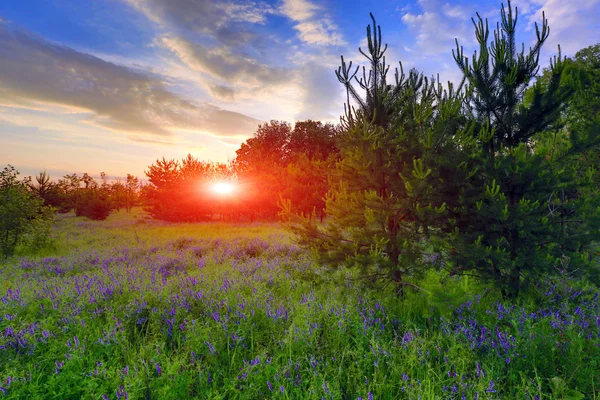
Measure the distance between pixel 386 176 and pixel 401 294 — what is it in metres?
2.01

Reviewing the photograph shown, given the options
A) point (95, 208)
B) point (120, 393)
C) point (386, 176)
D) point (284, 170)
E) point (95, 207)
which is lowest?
point (95, 208)

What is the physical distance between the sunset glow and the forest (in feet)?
83.4

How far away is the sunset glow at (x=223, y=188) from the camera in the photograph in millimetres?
31625

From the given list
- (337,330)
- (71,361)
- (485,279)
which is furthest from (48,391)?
(485,279)

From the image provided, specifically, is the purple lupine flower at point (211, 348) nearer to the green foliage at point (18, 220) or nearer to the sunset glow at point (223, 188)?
the green foliage at point (18, 220)

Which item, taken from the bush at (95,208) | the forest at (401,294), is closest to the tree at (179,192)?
the bush at (95,208)

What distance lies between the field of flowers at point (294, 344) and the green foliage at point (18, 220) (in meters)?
8.00

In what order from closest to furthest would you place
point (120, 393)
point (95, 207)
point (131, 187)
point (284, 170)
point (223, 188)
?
point (120, 393)
point (284, 170)
point (223, 188)
point (95, 207)
point (131, 187)

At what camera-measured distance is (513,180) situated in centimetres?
442

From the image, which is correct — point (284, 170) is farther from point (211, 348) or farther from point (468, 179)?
point (211, 348)

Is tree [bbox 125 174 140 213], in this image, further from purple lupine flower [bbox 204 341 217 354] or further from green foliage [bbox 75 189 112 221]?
purple lupine flower [bbox 204 341 217 354]

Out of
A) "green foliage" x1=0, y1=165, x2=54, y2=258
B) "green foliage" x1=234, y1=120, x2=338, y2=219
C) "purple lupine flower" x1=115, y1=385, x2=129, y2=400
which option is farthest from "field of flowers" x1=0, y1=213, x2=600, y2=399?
"green foliage" x1=0, y1=165, x2=54, y2=258

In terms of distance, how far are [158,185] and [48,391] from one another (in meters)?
31.4

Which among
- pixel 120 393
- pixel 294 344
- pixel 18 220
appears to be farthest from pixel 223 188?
pixel 120 393
